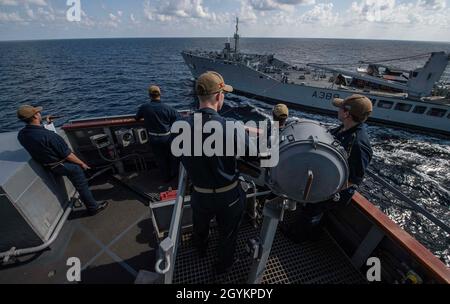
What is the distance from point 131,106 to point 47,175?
2600 cm

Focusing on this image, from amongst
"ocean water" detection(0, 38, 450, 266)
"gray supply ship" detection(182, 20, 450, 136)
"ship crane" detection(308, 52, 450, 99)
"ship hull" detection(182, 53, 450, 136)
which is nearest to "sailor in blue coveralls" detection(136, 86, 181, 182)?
"ocean water" detection(0, 38, 450, 266)

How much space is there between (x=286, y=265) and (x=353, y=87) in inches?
1183

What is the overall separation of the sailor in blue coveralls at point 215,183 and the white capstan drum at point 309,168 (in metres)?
0.41

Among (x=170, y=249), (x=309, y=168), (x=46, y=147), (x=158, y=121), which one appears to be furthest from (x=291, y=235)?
(x=46, y=147)

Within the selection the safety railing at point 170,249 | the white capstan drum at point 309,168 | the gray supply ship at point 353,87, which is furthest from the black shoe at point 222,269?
the gray supply ship at point 353,87

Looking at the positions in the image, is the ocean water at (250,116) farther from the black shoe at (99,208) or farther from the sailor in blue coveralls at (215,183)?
the black shoe at (99,208)

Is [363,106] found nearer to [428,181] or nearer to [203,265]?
[203,265]

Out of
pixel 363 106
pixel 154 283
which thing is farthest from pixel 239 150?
pixel 363 106

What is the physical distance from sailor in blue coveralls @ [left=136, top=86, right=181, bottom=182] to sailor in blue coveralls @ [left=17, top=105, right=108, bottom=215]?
1.50 meters

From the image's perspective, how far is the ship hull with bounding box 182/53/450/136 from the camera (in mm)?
22297

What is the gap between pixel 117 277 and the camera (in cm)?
339

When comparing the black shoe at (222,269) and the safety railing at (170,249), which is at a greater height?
the safety railing at (170,249)

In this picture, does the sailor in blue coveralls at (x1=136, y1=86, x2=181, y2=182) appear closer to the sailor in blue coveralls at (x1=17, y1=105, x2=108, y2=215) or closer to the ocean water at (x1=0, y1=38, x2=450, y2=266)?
the sailor in blue coveralls at (x1=17, y1=105, x2=108, y2=215)

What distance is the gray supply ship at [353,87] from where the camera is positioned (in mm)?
21797
